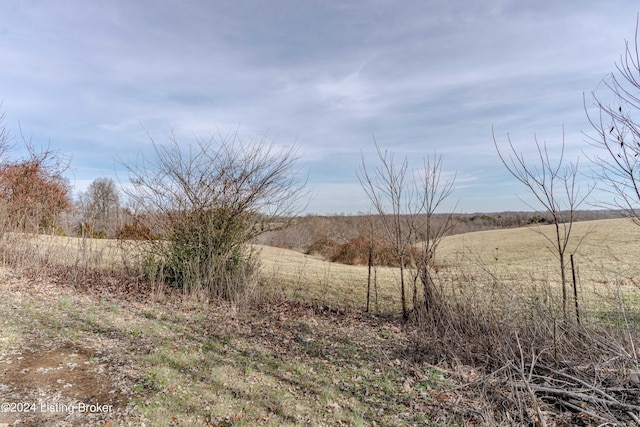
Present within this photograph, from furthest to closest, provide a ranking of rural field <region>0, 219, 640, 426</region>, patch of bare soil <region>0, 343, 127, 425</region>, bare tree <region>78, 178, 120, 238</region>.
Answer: bare tree <region>78, 178, 120, 238</region> < rural field <region>0, 219, 640, 426</region> < patch of bare soil <region>0, 343, 127, 425</region>

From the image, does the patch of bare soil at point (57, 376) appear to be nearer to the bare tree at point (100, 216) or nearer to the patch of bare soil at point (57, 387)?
the patch of bare soil at point (57, 387)

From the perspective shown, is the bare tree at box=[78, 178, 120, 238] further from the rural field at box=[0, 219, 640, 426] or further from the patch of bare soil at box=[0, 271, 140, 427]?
the patch of bare soil at box=[0, 271, 140, 427]

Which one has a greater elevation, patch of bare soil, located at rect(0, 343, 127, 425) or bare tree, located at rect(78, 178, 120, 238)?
bare tree, located at rect(78, 178, 120, 238)

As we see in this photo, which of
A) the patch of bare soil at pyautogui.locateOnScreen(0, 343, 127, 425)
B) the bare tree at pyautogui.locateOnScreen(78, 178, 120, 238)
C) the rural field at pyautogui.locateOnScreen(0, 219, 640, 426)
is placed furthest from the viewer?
the bare tree at pyautogui.locateOnScreen(78, 178, 120, 238)

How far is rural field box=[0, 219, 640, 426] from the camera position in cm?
319

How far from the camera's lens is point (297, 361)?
15.0ft

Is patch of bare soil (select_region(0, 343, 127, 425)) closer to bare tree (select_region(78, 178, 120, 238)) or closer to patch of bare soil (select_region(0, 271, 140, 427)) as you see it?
patch of bare soil (select_region(0, 271, 140, 427))

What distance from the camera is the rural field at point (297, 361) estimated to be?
3186 millimetres

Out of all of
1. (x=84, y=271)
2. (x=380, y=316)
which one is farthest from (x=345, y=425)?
(x=84, y=271)

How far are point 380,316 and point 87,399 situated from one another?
204 inches

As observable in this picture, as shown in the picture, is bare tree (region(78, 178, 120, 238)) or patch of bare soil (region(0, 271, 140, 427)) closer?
patch of bare soil (region(0, 271, 140, 427))

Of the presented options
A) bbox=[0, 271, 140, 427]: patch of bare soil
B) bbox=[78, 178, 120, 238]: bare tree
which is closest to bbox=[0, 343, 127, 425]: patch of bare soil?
bbox=[0, 271, 140, 427]: patch of bare soil

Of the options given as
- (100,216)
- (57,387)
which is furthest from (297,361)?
(100,216)

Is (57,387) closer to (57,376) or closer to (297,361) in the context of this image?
(57,376)
